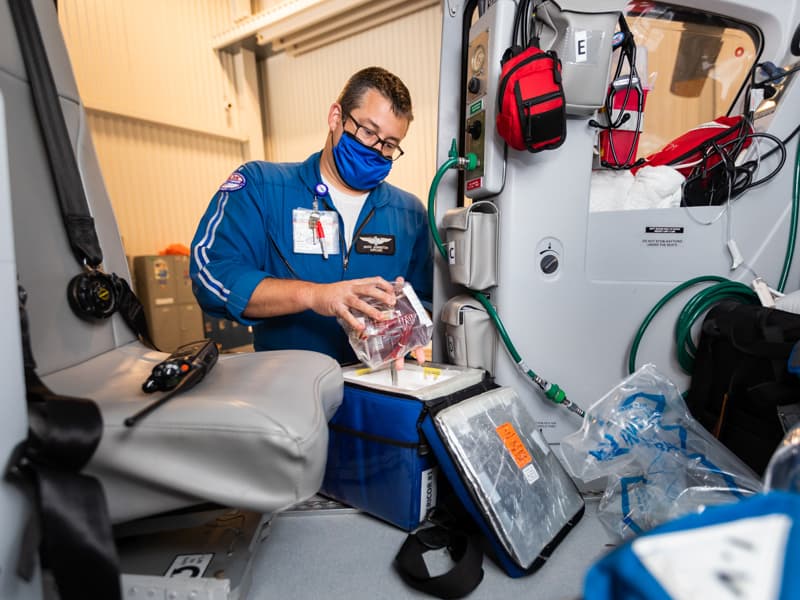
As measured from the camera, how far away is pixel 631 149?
1.19 m

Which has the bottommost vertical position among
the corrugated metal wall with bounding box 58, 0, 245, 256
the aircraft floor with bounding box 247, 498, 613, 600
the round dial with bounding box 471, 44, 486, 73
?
the aircraft floor with bounding box 247, 498, 613, 600

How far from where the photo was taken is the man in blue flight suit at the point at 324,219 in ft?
4.14

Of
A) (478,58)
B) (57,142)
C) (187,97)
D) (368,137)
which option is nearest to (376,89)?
(368,137)

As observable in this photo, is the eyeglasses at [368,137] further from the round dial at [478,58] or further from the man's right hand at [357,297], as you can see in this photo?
the man's right hand at [357,297]

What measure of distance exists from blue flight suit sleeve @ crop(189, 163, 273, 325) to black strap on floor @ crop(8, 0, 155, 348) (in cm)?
34

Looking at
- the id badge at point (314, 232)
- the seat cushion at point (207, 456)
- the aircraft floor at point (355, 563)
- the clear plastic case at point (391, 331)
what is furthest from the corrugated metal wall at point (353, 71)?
the seat cushion at point (207, 456)

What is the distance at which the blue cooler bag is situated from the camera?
0.79 m

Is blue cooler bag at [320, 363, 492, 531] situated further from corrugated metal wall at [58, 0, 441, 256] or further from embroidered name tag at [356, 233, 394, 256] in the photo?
corrugated metal wall at [58, 0, 441, 256]

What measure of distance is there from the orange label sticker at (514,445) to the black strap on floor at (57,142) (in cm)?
87

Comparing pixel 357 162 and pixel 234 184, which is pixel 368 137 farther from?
pixel 234 184

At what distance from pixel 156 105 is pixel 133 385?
4608 millimetres

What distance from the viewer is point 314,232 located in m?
1.36

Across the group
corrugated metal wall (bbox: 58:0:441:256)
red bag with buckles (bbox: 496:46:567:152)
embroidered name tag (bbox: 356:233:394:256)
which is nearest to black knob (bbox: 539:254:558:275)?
red bag with buckles (bbox: 496:46:567:152)

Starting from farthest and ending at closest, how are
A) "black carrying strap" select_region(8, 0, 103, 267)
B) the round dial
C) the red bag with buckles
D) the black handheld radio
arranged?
the round dial
the red bag with buckles
"black carrying strap" select_region(8, 0, 103, 267)
the black handheld radio
